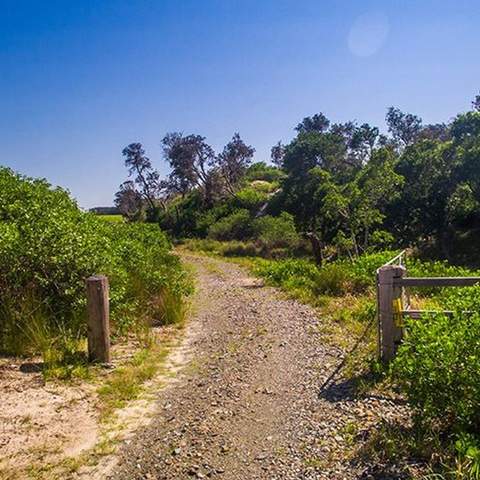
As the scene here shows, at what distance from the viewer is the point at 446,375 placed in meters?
4.05

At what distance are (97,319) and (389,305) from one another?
4.16m

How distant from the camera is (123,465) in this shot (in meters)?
4.62

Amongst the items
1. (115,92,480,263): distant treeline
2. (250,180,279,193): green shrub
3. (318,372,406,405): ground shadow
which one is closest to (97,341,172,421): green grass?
(318,372,406,405): ground shadow

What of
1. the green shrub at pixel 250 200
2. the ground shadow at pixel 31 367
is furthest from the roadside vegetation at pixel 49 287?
the green shrub at pixel 250 200

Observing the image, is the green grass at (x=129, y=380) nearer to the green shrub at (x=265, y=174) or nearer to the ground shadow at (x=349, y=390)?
the ground shadow at (x=349, y=390)

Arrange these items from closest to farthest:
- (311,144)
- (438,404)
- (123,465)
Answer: (438,404), (123,465), (311,144)

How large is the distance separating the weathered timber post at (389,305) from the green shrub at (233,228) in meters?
32.0

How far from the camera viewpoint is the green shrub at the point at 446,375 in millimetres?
3993

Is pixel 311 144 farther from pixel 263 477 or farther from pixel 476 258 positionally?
pixel 263 477

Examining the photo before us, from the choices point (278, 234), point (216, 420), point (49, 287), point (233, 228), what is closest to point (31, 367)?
point (49, 287)

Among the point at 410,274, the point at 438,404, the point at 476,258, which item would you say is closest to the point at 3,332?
the point at 438,404

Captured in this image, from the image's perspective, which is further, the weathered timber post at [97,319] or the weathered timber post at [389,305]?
the weathered timber post at [97,319]

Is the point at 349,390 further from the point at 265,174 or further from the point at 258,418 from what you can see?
the point at 265,174

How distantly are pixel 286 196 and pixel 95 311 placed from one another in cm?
3585
